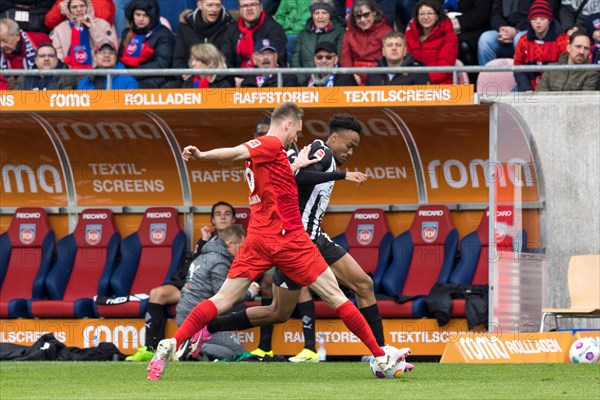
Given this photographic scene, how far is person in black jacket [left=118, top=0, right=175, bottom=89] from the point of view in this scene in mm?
14734

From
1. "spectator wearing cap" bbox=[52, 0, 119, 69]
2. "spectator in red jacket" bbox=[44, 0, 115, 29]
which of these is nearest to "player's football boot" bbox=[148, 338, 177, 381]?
"spectator wearing cap" bbox=[52, 0, 119, 69]

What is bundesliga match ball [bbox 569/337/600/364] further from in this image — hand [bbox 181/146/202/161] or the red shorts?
hand [bbox 181/146/202/161]

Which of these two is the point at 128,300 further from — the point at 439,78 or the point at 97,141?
the point at 439,78

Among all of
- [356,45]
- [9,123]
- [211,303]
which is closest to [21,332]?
[9,123]

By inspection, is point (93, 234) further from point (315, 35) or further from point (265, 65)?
point (315, 35)

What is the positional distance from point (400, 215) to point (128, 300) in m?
3.07

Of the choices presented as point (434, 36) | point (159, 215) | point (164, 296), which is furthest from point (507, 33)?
point (164, 296)

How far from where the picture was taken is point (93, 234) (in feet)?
48.7

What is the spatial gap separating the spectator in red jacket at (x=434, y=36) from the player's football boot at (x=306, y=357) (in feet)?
10.5

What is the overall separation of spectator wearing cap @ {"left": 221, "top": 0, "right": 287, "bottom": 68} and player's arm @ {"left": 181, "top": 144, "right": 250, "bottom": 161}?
5.63 metres

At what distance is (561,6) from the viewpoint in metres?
14.2

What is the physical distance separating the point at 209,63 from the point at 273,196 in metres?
4.78

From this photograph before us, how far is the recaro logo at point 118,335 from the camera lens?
14.0 meters

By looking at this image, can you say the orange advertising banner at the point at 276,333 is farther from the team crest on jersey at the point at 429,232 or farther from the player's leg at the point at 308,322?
the team crest on jersey at the point at 429,232
